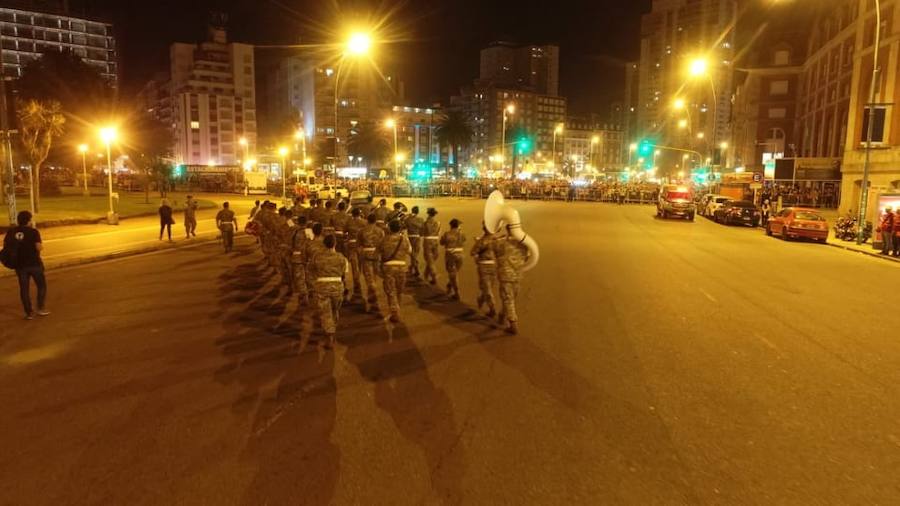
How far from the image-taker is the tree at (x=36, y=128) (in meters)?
31.4

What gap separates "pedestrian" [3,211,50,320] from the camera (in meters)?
10.4

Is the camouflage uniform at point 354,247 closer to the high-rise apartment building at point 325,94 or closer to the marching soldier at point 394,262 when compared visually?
the marching soldier at point 394,262

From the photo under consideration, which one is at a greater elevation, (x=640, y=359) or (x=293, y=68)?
(x=293, y=68)

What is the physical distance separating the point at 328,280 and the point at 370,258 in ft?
8.03

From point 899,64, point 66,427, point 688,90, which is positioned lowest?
point 66,427

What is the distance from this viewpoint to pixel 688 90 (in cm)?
14175

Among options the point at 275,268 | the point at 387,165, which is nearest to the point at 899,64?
the point at 275,268

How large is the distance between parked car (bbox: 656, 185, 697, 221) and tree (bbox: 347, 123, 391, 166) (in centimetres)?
9333

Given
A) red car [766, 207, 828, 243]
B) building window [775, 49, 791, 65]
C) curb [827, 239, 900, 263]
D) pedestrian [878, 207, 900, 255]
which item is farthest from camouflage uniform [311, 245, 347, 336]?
building window [775, 49, 791, 65]

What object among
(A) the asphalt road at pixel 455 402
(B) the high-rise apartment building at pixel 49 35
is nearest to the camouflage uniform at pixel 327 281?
(A) the asphalt road at pixel 455 402

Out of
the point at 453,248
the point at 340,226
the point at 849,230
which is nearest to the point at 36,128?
the point at 340,226

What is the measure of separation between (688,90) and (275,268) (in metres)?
143

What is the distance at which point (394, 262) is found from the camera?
34.1 ft

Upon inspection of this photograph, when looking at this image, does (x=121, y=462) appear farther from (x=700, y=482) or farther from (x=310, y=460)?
(x=700, y=482)
